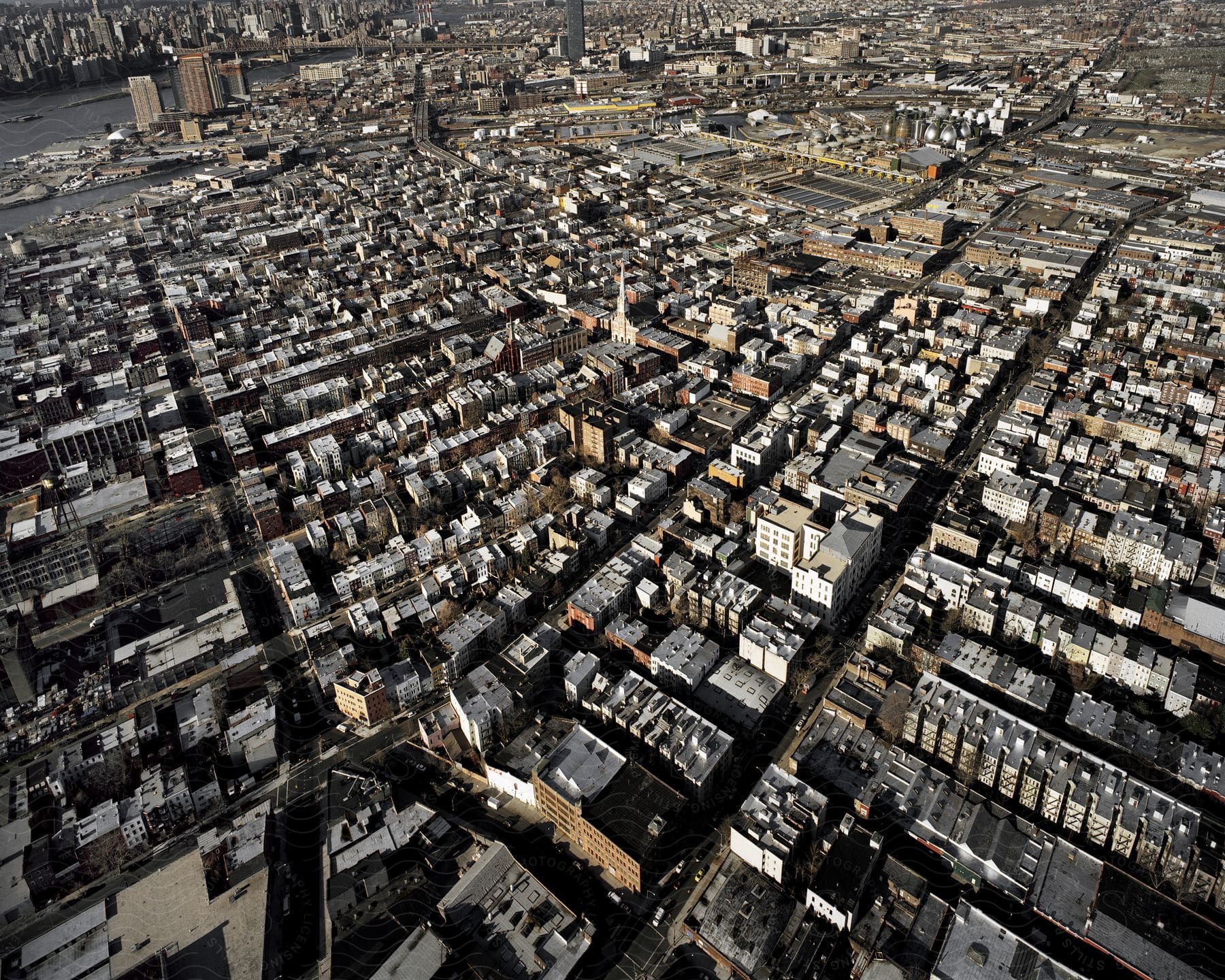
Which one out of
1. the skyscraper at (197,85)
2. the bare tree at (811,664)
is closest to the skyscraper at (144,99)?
the skyscraper at (197,85)

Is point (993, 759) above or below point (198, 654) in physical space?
above

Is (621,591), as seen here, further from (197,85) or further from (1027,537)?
(197,85)

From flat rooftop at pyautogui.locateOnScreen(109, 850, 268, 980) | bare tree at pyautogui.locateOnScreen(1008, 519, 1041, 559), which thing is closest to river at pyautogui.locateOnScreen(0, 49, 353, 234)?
flat rooftop at pyautogui.locateOnScreen(109, 850, 268, 980)

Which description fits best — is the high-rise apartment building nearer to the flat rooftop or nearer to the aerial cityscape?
the aerial cityscape

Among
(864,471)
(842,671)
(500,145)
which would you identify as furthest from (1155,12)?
(842,671)

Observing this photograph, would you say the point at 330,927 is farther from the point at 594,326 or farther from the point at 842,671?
the point at 594,326

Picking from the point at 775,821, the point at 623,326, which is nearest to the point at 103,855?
the point at 775,821
